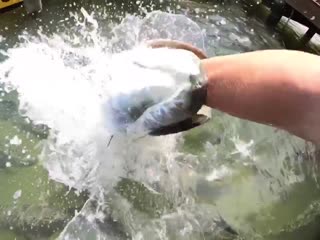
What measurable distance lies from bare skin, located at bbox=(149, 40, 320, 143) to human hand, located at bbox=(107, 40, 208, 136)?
0.04m

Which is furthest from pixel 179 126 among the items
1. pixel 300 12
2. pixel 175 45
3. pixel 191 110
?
pixel 300 12

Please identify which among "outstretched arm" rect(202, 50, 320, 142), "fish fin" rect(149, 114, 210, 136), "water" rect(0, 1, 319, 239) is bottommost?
"water" rect(0, 1, 319, 239)

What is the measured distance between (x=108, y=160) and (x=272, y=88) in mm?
513

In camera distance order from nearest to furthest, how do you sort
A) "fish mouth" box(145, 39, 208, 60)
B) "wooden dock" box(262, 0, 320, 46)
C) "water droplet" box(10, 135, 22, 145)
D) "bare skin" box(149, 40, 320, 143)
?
"bare skin" box(149, 40, 320, 143), "fish mouth" box(145, 39, 208, 60), "water droplet" box(10, 135, 22, 145), "wooden dock" box(262, 0, 320, 46)

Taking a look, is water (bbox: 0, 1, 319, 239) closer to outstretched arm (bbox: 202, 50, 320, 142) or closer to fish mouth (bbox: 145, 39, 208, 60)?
fish mouth (bbox: 145, 39, 208, 60)

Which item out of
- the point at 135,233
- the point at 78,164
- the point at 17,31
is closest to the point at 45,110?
the point at 78,164

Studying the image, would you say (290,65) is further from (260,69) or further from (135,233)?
(135,233)

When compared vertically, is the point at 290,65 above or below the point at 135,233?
above

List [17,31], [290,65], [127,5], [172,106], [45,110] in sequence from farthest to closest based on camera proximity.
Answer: [127,5]
[17,31]
[45,110]
[172,106]
[290,65]

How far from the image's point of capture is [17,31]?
67.4 inches

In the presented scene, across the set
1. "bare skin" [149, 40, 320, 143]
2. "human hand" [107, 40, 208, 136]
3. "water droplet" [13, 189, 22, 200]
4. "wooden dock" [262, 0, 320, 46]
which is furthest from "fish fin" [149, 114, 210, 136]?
"wooden dock" [262, 0, 320, 46]

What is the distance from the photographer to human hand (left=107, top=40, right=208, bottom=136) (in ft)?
4.22

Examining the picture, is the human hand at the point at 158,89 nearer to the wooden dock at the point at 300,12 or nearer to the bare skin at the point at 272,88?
the bare skin at the point at 272,88

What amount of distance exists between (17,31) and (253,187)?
77 centimetres
